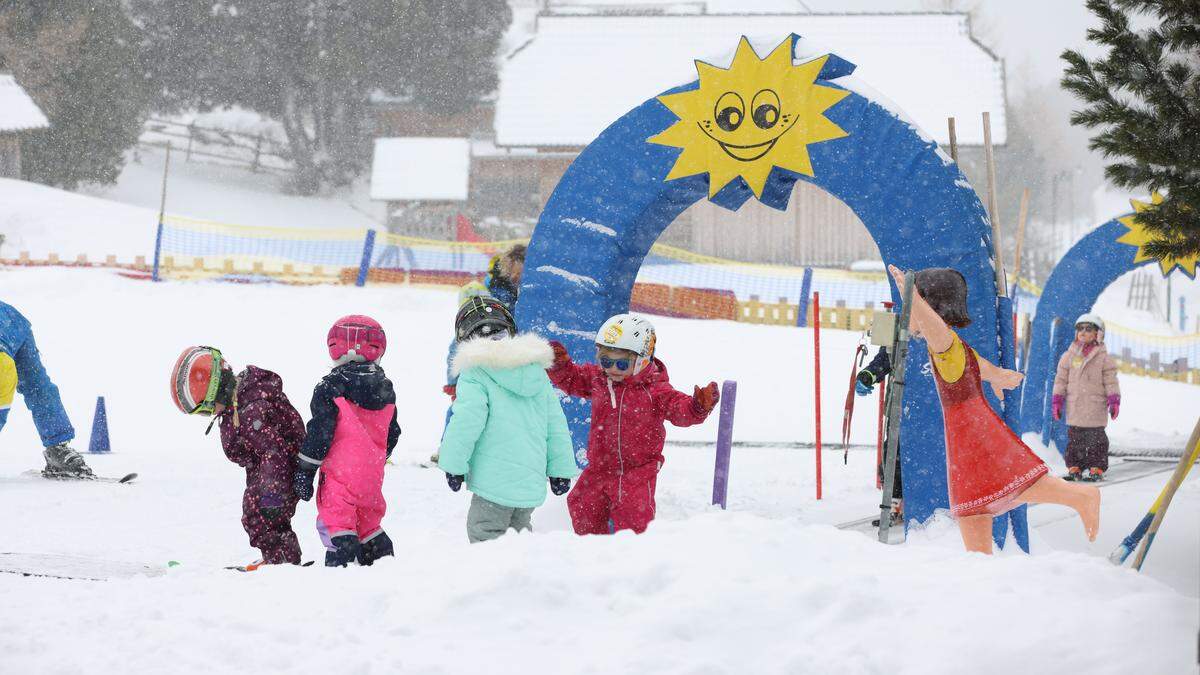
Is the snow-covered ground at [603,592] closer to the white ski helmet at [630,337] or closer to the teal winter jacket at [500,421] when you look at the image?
the teal winter jacket at [500,421]

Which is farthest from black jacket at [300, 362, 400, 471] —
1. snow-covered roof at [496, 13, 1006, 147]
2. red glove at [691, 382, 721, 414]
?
snow-covered roof at [496, 13, 1006, 147]

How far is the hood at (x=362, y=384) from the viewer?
5.32 m

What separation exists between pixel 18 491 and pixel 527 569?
5890 mm

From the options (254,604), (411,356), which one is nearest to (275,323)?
(411,356)

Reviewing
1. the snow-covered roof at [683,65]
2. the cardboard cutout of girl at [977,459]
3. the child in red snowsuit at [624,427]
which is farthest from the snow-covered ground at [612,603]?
the snow-covered roof at [683,65]

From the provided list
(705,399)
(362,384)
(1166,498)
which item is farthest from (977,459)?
(362,384)

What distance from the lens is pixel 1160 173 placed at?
192 inches

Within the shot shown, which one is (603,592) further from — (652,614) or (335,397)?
(335,397)

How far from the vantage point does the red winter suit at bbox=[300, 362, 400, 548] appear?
17.2ft

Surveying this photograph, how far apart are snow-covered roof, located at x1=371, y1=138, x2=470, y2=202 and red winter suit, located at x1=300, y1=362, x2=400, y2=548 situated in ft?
101

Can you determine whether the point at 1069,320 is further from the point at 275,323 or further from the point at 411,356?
the point at 275,323

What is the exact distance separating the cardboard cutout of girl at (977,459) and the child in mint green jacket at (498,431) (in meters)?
1.82

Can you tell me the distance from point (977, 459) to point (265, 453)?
3.19m

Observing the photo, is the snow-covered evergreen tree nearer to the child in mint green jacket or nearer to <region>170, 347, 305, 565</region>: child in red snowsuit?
the child in mint green jacket
